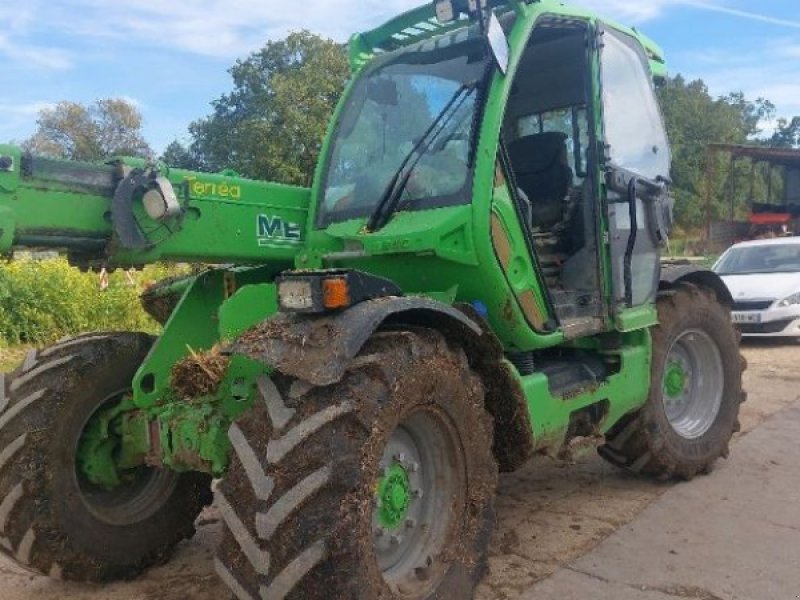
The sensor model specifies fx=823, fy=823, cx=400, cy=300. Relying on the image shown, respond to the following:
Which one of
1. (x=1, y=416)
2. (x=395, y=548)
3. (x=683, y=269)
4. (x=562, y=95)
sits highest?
(x=562, y=95)

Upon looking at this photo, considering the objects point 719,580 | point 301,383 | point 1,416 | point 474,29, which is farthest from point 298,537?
point 474,29

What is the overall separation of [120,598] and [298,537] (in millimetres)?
1477

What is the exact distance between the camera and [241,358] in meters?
3.63


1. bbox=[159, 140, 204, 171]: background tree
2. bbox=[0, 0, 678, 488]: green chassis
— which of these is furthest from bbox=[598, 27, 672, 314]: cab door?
bbox=[159, 140, 204, 171]: background tree

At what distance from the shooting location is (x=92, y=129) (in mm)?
63188

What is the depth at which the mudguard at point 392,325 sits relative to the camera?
2.93m

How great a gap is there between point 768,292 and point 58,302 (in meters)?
9.97

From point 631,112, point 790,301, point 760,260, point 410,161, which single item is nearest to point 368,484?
point 410,161

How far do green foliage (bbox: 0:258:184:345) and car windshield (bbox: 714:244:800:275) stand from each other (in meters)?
8.59

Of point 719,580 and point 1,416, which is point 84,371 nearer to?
point 1,416

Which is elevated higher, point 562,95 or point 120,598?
point 562,95

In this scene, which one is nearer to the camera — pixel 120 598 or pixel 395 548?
pixel 395 548

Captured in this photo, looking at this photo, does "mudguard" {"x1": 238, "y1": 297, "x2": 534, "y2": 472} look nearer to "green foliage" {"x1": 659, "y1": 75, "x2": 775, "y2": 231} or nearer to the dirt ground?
the dirt ground

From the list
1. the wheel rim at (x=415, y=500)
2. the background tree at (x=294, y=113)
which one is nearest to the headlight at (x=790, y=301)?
the wheel rim at (x=415, y=500)
